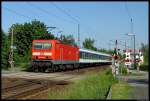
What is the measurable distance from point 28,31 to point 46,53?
689cm

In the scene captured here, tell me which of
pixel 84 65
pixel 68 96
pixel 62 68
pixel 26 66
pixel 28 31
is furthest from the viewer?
pixel 84 65

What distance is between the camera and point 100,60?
8662cm

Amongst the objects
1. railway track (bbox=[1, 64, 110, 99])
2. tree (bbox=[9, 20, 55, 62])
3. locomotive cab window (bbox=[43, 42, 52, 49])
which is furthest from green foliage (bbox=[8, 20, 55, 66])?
railway track (bbox=[1, 64, 110, 99])

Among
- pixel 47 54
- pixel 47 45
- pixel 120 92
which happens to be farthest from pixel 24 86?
pixel 47 45

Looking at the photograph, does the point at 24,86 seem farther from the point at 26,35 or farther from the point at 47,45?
the point at 47,45

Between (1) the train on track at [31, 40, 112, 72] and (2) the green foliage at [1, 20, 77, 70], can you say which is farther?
(1) the train on track at [31, 40, 112, 72]

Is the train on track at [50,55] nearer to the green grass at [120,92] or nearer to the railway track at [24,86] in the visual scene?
the railway track at [24,86]

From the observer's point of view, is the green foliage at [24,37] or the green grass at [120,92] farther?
the green foliage at [24,37]

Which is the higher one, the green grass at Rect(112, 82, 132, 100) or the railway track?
the railway track

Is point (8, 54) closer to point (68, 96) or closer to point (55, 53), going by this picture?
point (55, 53)

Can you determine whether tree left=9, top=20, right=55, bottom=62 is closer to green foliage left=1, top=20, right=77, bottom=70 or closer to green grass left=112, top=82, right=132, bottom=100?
green foliage left=1, top=20, right=77, bottom=70

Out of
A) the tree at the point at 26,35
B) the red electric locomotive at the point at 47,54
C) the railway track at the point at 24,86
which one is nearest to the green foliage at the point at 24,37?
the tree at the point at 26,35

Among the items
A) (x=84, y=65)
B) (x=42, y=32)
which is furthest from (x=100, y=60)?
(x=42, y=32)

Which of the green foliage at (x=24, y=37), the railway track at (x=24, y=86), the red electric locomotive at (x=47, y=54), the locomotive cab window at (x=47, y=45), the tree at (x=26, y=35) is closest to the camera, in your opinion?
the railway track at (x=24, y=86)
